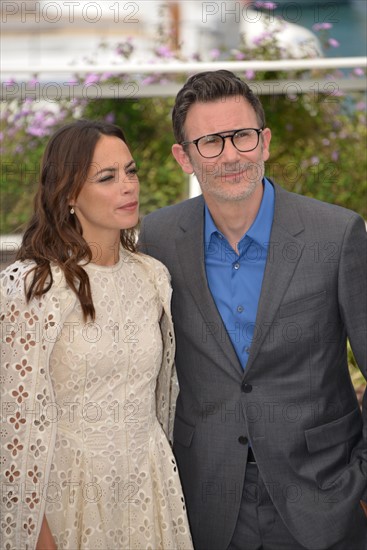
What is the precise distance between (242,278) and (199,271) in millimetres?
132

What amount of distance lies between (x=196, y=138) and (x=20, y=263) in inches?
24.5

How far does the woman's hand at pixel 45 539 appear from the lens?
2.12m

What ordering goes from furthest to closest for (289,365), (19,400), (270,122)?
(270,122)
(289,365)
(19,400)

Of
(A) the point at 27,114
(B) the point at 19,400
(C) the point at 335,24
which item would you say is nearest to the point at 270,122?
(C) the point at 335,24

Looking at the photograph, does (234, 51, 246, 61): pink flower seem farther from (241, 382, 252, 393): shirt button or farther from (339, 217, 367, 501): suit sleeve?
(241, 382, 252, 393): shirt button

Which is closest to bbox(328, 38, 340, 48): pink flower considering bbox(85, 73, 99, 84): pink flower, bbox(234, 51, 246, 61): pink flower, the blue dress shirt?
bbox(234, 51, 246, 61): pink flower

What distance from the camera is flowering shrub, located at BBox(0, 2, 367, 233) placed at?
5.01m

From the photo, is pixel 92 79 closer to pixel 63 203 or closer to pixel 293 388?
pixel 63 203

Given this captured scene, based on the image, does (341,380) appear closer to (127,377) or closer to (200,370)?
(200,370)

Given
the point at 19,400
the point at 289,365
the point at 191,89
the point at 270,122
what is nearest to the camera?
the point at 19,400

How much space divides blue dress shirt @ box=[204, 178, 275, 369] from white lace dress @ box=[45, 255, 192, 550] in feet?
0.68

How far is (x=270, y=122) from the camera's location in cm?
505

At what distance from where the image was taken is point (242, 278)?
2.35m

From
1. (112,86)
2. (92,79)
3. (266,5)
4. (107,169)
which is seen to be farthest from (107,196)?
(266,5)
